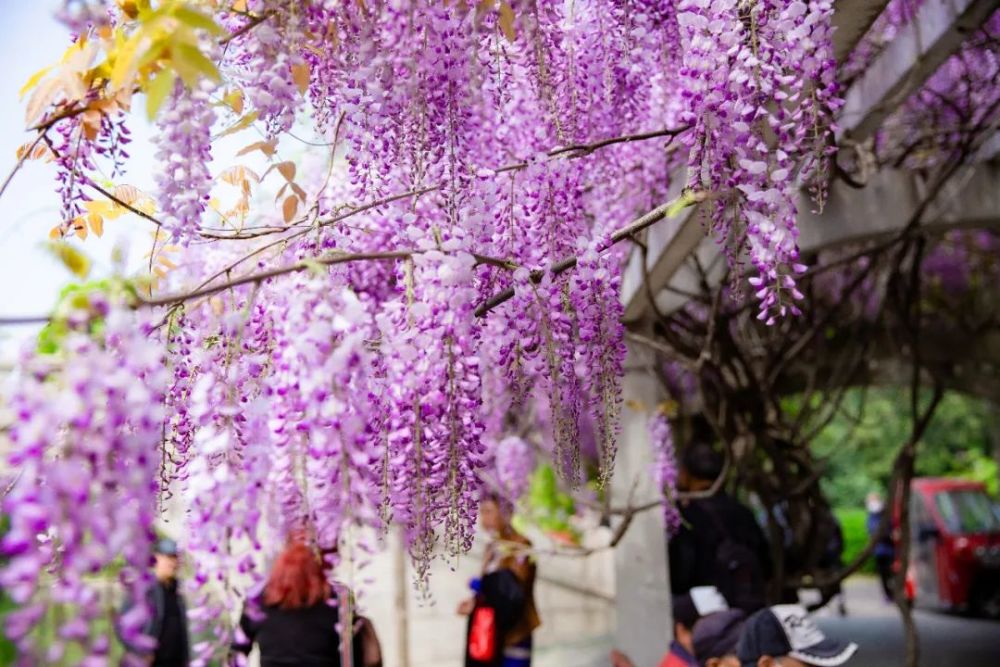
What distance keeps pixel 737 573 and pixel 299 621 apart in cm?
161

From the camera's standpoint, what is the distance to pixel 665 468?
451 cm

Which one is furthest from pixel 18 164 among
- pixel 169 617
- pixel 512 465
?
pixel 512 465

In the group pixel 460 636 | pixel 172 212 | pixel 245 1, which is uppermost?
pixel 245 1

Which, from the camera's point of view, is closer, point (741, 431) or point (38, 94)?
point (38, 94)

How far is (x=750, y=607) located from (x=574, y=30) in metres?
2.08

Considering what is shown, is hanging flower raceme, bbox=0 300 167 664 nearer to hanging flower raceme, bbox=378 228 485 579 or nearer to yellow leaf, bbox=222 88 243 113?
hanging flower raceme, bbox=378 228 485 579

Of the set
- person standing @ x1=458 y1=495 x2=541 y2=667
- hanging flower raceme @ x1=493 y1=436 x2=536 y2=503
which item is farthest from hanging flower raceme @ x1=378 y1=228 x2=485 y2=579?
hanging flower raceme @ x1=493 y1=436 x2=536 y2=503

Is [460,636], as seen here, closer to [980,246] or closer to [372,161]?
[980,246]

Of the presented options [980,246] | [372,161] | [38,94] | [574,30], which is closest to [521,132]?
[574,30]

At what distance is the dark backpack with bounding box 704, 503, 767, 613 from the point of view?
3574 mm

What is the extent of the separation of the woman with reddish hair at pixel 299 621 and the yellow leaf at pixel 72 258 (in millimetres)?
2016

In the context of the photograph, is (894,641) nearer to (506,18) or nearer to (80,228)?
(506,18)

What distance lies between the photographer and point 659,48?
264cm

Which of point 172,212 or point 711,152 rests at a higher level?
point 711,152
